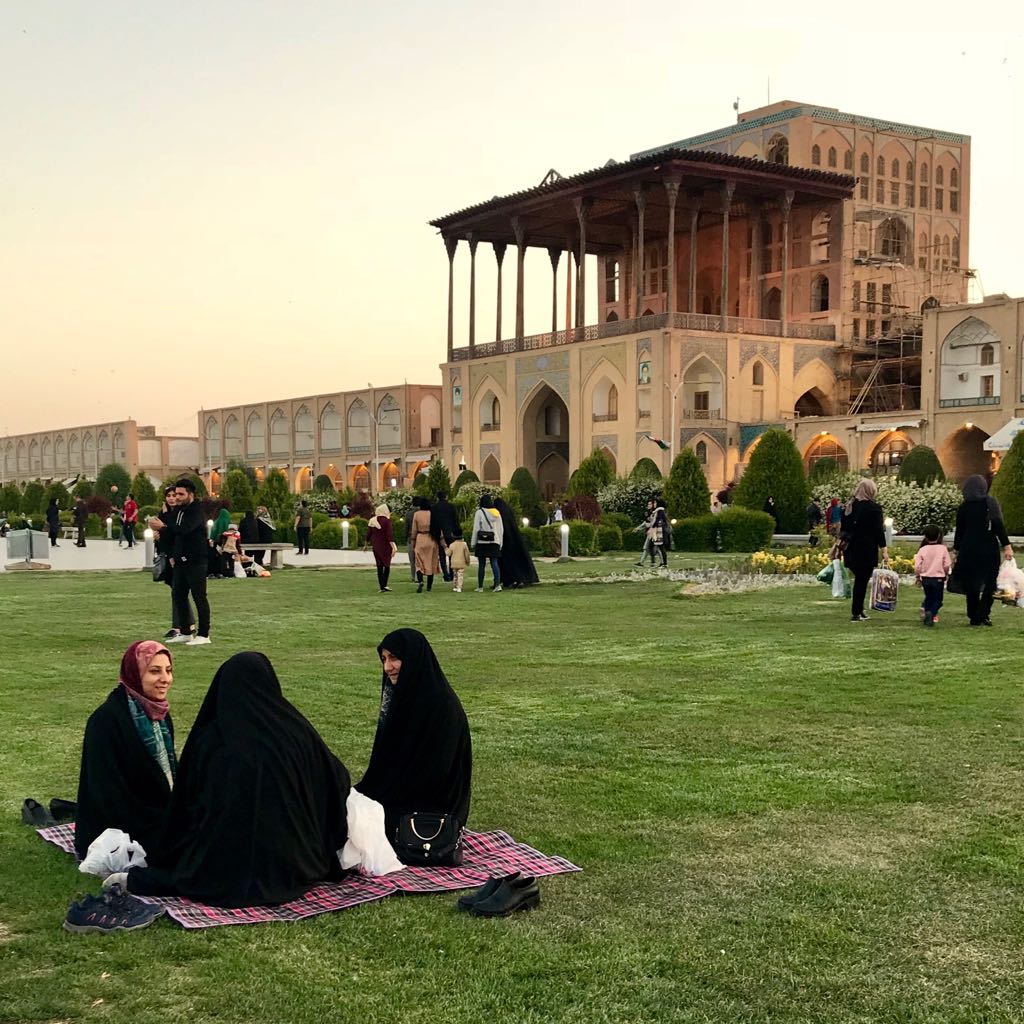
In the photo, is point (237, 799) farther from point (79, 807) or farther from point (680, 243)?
point (680, 243)

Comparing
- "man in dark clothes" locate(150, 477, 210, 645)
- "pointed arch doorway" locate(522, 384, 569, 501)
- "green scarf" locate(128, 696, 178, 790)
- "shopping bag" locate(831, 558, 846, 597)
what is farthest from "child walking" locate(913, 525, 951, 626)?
"pointed arch doorway" locate(522, 384, 569, 501)

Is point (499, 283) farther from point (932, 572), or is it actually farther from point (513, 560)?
point (932, 572)

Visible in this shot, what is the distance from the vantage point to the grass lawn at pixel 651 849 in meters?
2.94

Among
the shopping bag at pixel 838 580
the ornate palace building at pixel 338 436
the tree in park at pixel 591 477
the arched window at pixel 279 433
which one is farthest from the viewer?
the arched window at pixel 279 433

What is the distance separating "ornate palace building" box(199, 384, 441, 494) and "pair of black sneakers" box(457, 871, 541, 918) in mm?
49576

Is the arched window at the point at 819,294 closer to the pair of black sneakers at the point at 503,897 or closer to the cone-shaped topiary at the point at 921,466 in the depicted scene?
the cone-shaped topiary at the point at 921,466

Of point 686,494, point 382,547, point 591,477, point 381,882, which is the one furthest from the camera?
point 591,477

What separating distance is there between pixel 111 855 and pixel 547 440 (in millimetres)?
42109

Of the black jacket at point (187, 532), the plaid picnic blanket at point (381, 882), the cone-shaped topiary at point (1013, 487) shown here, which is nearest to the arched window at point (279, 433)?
the cone-shaped topiary at point (1013, 487)

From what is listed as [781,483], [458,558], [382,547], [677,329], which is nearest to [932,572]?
[458,558]

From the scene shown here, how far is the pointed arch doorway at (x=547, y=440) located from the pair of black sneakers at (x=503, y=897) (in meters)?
40.4

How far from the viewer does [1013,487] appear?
21625 mm

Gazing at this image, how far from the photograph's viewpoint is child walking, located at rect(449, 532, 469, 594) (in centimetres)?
1388

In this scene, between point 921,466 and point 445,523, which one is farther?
point 921,466
